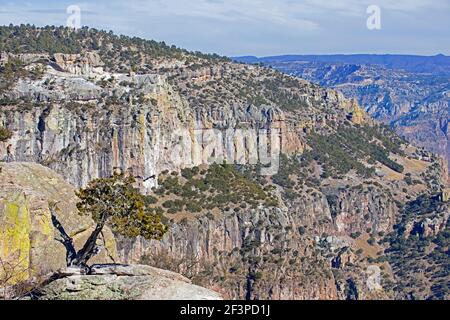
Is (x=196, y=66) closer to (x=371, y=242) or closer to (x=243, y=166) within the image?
(x=243, y=166)

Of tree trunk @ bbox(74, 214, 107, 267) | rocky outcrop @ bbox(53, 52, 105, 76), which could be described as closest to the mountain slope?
rocky outcrop @ bbox(53, 52, 105, 76)

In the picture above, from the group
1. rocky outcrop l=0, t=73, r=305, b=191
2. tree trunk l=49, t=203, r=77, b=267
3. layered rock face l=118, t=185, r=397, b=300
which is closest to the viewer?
tree trunk l=49, t=203, r=77, b=267

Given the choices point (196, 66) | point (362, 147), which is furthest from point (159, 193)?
point (362, 147)

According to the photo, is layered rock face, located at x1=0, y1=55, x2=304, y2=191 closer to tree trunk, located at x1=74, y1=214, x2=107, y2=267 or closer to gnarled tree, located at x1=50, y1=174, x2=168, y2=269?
gnarled tree, located at x1=50, y1=174, x2=168, y2=269

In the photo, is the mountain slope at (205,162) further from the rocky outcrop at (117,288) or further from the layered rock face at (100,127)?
the rocky outcrop at (117,288)

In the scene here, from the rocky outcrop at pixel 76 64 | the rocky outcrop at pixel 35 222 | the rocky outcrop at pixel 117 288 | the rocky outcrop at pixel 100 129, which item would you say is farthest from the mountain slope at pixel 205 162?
the rocky outcrop at pixel 117 288

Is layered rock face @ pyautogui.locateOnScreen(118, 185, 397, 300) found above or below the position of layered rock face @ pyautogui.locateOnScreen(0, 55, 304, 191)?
below

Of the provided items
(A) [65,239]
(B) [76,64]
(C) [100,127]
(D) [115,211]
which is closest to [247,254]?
(C) [100,127]
